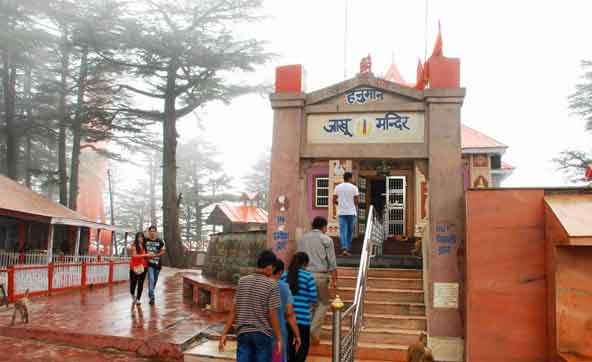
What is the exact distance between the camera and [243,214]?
38188mm

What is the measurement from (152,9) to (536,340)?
24988 mm

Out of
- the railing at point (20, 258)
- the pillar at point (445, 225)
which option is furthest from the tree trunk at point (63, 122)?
the pillar at point (445, 225)

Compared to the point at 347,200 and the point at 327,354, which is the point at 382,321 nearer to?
the point at 327,354

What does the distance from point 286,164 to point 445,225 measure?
8.99 ft

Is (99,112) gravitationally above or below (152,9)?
below

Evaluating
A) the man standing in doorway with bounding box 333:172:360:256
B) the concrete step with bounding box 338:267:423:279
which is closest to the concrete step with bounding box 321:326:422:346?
the concrete step with bounding box 338:267:423:279

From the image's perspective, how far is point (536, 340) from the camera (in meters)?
7.35

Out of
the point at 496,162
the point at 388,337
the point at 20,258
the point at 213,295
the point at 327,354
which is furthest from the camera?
the point at 496,162

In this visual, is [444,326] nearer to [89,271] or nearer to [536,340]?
[536,340]

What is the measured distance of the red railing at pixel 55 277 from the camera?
1276 centimetres

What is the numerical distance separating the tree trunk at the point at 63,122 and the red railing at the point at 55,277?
14.3 metres

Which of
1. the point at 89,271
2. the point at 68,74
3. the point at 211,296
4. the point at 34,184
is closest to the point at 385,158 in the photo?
the point at 211,296

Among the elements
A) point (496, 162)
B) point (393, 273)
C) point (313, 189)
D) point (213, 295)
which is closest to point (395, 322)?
point (393, 273)

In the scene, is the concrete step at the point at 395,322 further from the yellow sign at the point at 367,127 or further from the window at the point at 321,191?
the window at the point at 321,191
